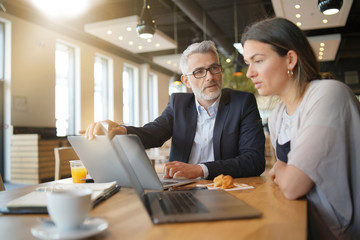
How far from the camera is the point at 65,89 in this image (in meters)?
7.93

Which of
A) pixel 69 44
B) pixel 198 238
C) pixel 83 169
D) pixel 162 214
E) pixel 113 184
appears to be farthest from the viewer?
pixel 69 44

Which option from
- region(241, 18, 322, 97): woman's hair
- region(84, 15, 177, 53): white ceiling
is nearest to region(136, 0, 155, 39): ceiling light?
region(84, 15, 177, 53): white ceiling

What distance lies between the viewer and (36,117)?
22.0 ft

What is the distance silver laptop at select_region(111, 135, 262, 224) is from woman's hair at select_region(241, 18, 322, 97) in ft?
1.96

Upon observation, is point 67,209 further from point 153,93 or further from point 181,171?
point 153,93

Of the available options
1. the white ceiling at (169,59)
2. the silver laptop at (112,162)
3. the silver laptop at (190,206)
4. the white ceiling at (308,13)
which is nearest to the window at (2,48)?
the white ceiling at (169,59)

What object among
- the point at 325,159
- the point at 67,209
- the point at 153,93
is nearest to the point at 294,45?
the point at 325,159

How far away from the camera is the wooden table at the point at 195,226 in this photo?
2.01ft

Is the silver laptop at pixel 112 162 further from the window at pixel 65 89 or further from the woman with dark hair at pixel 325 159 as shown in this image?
the window at pixel 65 89

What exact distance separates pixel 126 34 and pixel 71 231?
22.5ft

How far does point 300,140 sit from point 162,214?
0.52 metres

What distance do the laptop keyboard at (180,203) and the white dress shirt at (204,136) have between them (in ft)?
2.94

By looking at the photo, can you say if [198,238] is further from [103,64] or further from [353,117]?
[103,64]

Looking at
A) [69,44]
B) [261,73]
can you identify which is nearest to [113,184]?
[261,73]
